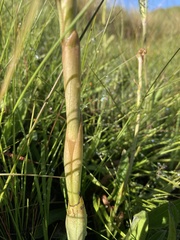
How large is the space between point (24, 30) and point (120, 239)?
0.47 m

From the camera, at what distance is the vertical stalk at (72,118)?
318 millimetres

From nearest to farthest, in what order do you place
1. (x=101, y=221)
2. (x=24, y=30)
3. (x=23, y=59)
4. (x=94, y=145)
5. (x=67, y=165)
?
(x=24, y=30) → (x=67, y=165) → (x=101, y=221) → (x=94, y=145) → (x=23, y=59)

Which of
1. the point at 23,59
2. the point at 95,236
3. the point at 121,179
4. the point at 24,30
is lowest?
the point at 95,236

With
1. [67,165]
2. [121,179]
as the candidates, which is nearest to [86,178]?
[121,179]

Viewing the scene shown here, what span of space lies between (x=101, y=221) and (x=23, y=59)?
0.46m

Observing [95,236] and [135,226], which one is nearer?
[135,226]

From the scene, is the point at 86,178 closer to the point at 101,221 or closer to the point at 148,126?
the point at 101,221

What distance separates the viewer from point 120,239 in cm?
60

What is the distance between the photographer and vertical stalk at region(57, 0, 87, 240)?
32 cm

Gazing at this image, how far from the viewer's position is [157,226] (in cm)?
61

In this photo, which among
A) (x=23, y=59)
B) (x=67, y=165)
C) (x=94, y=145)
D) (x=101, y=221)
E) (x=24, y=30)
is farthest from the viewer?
(x=23, y=59)

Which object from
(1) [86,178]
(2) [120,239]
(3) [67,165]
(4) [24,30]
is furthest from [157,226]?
(4) [24,30]

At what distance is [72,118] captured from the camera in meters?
0.35

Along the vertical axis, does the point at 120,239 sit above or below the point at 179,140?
below
